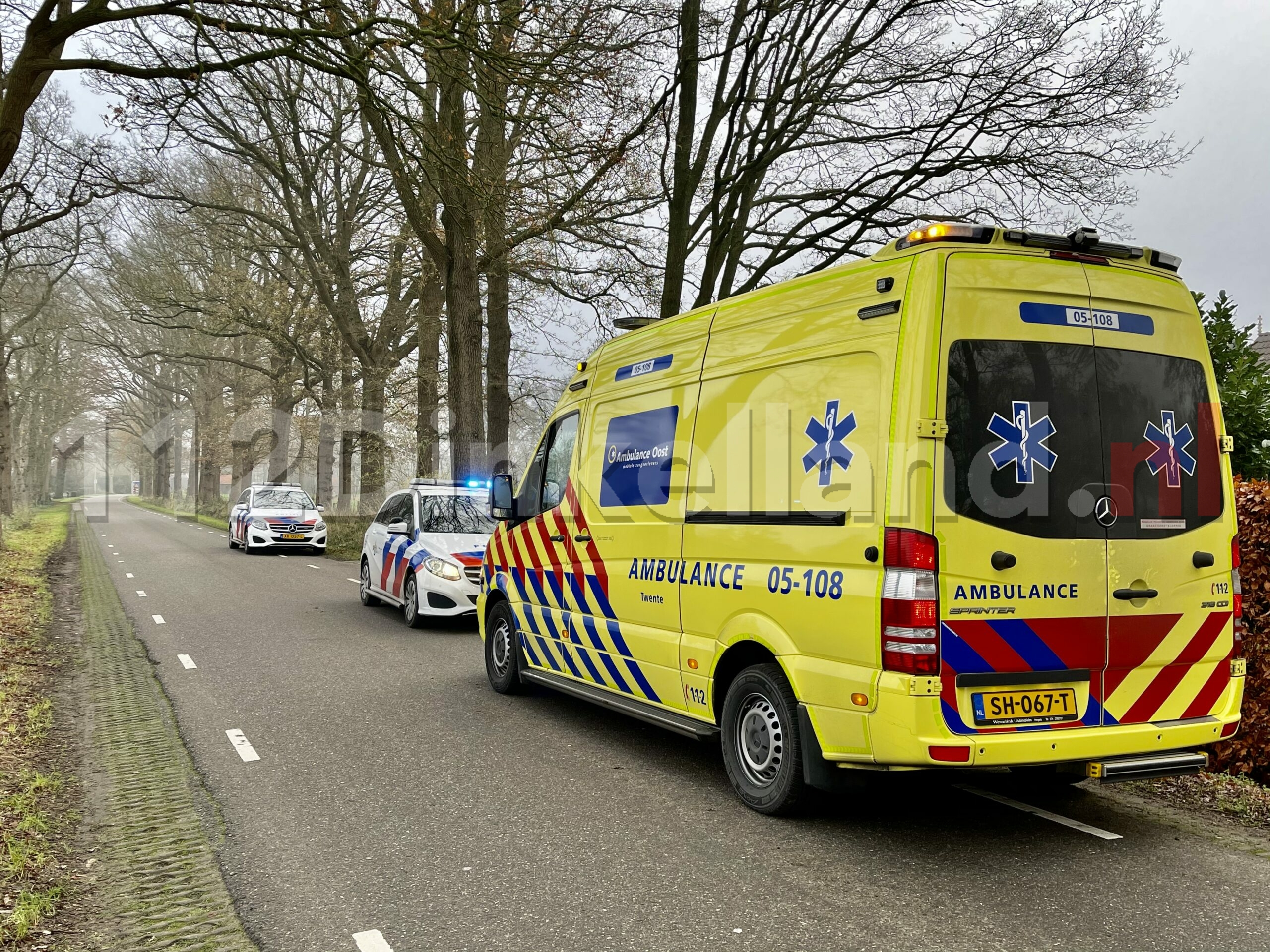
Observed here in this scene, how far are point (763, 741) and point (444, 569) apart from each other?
711 cm

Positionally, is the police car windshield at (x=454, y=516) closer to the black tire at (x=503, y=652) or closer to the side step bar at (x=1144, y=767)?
the black tire at (x=503, y=652)

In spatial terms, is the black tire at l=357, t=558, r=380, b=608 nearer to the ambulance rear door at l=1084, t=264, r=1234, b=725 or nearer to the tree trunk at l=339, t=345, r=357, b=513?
the ambulance rear door at l=1084, t=264, r=1234, b=725

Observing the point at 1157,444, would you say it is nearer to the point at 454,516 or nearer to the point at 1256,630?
the point at 1256,630

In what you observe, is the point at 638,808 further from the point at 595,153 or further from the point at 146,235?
the point at 146,235

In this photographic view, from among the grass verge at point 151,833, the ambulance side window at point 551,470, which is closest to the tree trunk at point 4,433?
the grass verge at point 151,833

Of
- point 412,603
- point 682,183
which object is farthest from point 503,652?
point 682,183

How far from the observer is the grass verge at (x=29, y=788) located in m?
4.00

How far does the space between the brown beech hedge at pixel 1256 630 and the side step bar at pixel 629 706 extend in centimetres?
303

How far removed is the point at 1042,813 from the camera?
5.20m

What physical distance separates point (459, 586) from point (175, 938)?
787cm

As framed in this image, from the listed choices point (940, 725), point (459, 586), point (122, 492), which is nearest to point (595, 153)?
point (459, 586)

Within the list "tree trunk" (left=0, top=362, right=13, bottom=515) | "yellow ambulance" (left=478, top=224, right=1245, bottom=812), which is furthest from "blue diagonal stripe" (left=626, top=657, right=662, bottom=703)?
"tree trunk" (left=0, top=362, right=13, bottom=515)

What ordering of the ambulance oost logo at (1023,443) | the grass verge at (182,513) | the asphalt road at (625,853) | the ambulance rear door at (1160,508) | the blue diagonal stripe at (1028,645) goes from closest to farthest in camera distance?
the asphalt road at (625,853)
the blue diagonal stripe at (1028,645)
the ambulance oost logo at (1023,443)
the ambulance rear door at (1160,508)
the grass verge at (182,513)

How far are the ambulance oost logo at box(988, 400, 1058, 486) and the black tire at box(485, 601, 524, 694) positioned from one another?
4591 millimetres
